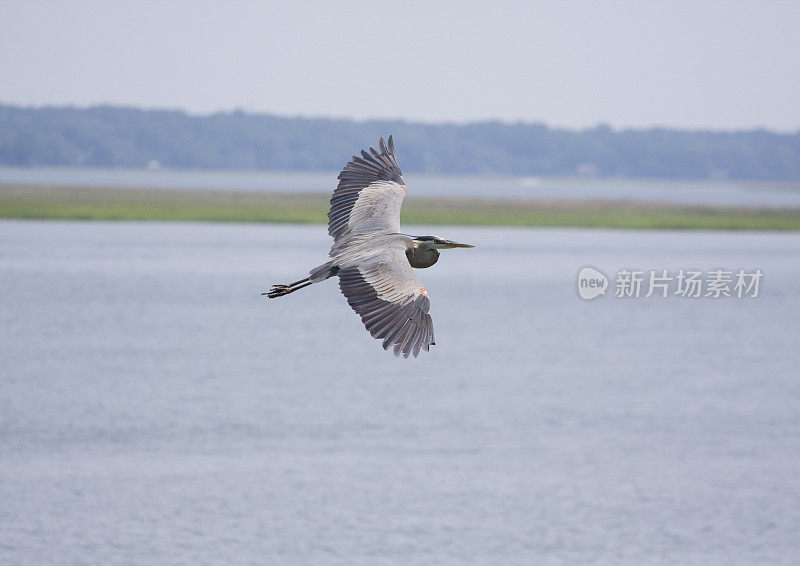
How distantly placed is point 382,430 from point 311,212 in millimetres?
61093

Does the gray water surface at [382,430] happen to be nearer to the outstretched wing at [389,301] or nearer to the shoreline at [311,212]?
the shoreline at [311,212]

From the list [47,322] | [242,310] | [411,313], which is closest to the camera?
[411,313]

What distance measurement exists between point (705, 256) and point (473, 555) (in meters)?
73.0

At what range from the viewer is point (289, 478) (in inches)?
1678

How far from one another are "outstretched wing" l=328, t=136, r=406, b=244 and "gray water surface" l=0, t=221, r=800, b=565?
2686cm

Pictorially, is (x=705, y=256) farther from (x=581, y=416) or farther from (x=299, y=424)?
(x=299, y=424)

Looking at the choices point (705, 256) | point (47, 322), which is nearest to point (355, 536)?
point (47, 322)

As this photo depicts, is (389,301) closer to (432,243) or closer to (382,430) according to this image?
(432,243)

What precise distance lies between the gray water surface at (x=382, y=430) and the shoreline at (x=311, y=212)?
1372 cm

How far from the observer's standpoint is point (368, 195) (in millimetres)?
9273

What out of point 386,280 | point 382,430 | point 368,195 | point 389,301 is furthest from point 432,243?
point 382,430

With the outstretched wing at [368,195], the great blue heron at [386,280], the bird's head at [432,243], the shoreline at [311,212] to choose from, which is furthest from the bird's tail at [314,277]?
the shoreline at [311,212]

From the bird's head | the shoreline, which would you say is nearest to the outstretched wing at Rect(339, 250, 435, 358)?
the bird's head

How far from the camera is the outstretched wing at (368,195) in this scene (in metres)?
8.89
